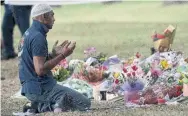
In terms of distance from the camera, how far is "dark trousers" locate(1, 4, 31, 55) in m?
11.7

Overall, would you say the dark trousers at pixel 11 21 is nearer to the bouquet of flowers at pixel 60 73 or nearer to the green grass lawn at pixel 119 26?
the green grass lawn at pixel 119 26

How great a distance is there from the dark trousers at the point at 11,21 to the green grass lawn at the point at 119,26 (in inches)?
21.5

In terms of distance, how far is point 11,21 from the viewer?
1266cm

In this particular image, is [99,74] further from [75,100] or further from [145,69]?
[75,100]

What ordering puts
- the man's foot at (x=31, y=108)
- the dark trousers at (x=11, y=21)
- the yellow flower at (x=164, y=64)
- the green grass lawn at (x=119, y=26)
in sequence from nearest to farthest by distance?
the man's foot at (x=31, y=108) → the yellow flower at (x=164, y=64) → the green grass lawn at (x=119, y=26) → the dark trousers at (x=11, y=21)

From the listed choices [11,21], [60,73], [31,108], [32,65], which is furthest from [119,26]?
[32,65]

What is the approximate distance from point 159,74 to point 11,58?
4.73 m

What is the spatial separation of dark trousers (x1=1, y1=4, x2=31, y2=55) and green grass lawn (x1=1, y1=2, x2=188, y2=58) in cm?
55

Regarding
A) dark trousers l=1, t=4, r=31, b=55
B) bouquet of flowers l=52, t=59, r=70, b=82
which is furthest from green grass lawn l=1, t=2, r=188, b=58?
bouquet of flowers l=52, t=59, r=70, b=82

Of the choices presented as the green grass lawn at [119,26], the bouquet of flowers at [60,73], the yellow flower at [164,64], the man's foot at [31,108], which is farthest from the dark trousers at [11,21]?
the man's foot at [31,108]

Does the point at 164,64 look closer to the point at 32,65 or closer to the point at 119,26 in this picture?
the point at 32,65

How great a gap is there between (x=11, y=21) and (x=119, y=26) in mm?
2269

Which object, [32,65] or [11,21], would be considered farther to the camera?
[11,21]

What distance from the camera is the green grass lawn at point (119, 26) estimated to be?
420 inches
